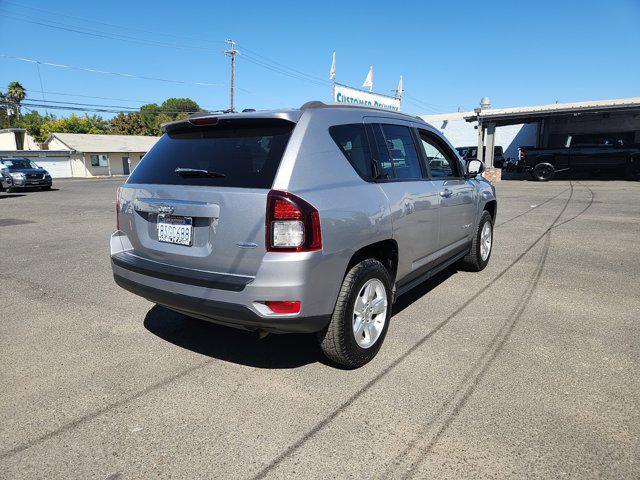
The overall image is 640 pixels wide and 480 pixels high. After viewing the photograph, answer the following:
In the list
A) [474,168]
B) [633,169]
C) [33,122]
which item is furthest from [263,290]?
[33,122]

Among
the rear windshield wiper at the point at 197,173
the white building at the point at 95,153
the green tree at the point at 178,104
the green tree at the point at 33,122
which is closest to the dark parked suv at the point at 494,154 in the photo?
the rear windshield wiper at the point at 197,173

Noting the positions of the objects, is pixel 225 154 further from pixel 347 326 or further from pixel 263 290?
pixel 347 326

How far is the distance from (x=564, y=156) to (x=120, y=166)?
1923 inches

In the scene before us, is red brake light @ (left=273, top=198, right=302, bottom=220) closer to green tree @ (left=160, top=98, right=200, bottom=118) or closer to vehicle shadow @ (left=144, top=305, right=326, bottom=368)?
vehicle shadow @ (left=144, top=305, right=326, bottom=368)

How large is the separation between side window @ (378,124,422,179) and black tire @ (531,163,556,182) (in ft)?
73.2

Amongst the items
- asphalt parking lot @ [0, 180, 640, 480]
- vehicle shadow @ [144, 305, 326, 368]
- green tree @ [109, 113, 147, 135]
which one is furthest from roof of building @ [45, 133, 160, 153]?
vehicle shadow @ [144, 305, 326, 368]

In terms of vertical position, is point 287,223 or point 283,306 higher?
point 287,223

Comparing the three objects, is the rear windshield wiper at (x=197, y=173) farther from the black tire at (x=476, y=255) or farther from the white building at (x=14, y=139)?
the white building at (x=14, y=139)

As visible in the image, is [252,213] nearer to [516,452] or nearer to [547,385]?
[516,452]

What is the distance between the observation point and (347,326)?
9.86 ft

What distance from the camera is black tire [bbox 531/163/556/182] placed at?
23.3 m

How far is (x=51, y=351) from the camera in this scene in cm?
357

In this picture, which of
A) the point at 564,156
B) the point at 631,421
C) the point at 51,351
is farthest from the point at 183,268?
the point at 564,156

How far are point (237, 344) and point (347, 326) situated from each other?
113 centimetres
